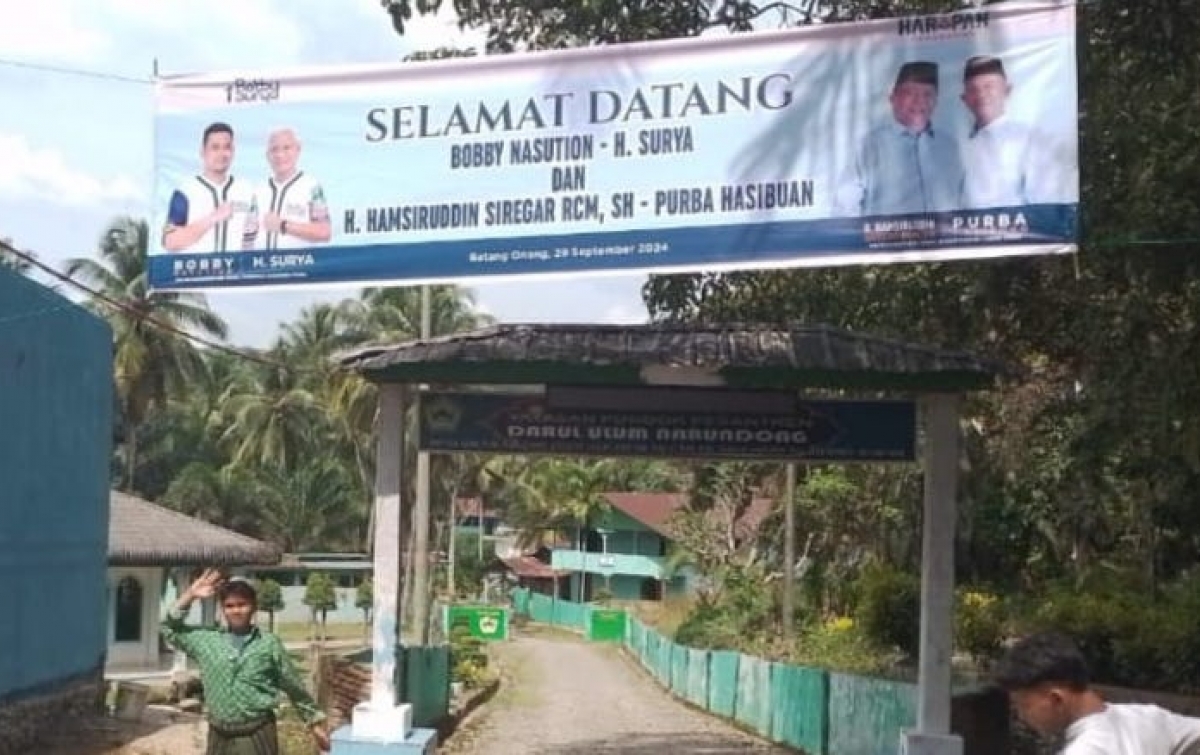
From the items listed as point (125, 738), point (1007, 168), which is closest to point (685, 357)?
point (1007, 168)

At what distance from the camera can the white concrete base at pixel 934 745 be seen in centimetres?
930

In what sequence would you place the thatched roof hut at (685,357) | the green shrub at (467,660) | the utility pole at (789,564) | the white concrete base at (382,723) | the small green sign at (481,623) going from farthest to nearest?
1. the small green sign at (481,623)
2. the green shrub at (467,660)
3. the utility pole at (789,564)
4. the white concrete base at (382,723)
5. the thatched roof hut at (685,357)

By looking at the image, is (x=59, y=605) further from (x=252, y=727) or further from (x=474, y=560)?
(x=474, y=560)

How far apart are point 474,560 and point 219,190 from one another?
54638 mm

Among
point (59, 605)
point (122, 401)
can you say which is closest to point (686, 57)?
point (59, 605)

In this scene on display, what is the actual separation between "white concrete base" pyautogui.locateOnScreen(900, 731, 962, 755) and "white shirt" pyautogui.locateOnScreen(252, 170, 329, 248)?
4.53 meters

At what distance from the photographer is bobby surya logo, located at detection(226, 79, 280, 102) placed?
854 centimetres

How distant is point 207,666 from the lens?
20.9ft

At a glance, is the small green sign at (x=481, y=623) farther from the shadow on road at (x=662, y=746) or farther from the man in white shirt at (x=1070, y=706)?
the man in white shirt at (x=1070, y=706)

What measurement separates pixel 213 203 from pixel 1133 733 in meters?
6.45

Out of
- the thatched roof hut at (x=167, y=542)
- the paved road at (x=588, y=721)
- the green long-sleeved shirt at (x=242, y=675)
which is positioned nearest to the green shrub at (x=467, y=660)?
the paved road at (x=588, y=721)

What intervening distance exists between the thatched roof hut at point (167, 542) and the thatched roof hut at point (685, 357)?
674 inches

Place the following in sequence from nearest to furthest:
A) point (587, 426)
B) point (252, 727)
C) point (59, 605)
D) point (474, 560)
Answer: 1. point (252, 727)
2. point (587, 426)
3. point (59, 605)
4. point (474, 560)

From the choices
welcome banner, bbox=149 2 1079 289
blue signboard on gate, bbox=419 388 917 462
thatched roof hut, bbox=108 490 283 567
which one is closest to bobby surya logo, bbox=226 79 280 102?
welcome banner, bbox=149 2 1079 289
